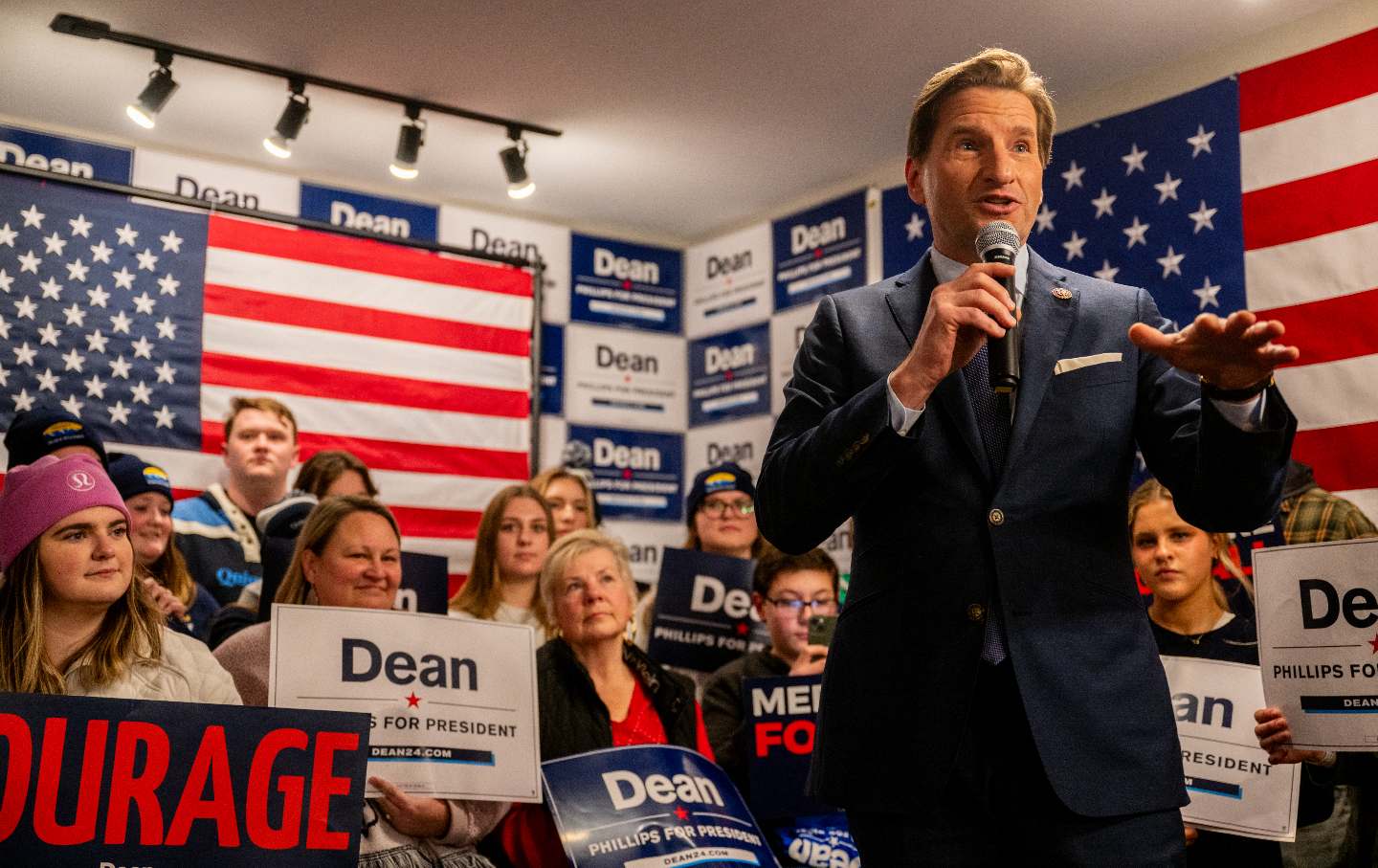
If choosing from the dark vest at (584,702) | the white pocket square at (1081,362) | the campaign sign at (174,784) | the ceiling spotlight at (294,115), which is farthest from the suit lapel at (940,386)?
the ceiling spotlight at (294,115)

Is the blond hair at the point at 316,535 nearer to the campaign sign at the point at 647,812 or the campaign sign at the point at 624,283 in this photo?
the campaign sign at the point at 647,812

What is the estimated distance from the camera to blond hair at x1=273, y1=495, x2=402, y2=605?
3.67 metres

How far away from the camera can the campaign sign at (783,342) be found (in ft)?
22.7

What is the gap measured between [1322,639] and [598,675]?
192 centimetres

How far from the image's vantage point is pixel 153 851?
211 cm

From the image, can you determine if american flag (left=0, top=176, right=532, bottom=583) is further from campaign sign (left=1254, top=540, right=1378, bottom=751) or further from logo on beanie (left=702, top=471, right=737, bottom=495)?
campaign sign (left=1254, top=540, right=1378, bottom=751)

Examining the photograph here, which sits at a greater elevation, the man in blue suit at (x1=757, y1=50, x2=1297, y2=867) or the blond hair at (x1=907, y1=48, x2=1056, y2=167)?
the blond hair at (x1=907, y1=48, x2=1056, y2=167)

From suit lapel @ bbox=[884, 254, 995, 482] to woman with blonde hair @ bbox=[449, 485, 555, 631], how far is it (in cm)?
320

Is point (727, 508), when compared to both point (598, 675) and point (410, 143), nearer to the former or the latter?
point (598, 675)

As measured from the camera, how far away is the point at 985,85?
→ 1.54 meters

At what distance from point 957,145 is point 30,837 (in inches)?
67.6

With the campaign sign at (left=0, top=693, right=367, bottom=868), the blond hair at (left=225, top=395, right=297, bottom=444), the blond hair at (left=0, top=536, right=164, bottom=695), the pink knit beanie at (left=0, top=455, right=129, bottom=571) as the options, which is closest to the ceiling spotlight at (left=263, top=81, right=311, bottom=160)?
the blond hair at (left=225, top=395, right=297, bottom=444)

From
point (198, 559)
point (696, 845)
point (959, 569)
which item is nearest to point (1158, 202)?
point (696, 845)

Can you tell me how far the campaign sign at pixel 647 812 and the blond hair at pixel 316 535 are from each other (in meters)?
0.99
